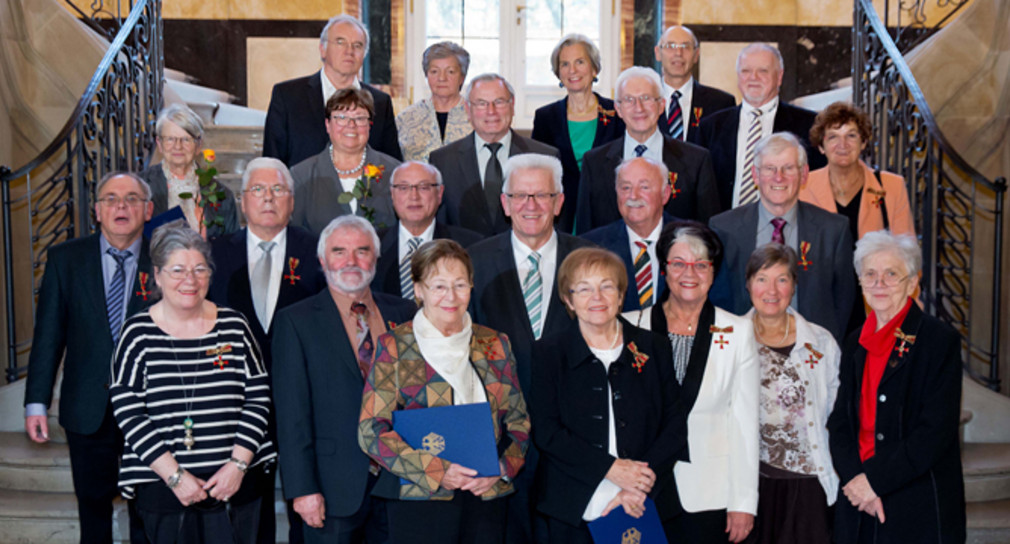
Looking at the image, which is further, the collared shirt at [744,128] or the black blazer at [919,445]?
the collared shirt at [744,128]

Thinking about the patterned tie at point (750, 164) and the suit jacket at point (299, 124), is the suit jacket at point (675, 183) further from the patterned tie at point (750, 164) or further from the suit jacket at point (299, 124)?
the suit jacket at point (299, 124)

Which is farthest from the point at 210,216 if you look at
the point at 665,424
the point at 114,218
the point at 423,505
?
the point at 665,424

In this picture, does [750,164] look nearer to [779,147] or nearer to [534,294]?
[779,147]

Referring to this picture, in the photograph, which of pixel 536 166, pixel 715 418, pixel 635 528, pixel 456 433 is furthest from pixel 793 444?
pixel 536 166

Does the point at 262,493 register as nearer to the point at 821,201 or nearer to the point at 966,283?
Result: the point at 821,201

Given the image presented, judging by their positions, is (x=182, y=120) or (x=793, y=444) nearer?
(x=793, y=444)

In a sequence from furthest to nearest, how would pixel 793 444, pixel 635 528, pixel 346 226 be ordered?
pixel 346 226 < pixel 793 444 < pixel 635 528

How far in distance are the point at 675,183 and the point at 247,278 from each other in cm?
175

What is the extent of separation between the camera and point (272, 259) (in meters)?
3.52

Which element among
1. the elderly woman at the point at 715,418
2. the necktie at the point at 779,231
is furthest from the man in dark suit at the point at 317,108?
the elderly woman at the point at 715,418

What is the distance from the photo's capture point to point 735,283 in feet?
11.9

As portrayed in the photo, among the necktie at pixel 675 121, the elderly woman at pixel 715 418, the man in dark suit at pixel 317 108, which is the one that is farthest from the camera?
the necktie at pixel 675 121

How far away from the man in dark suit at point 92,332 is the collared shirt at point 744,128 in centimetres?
248

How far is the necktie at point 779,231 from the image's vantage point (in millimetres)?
3607
